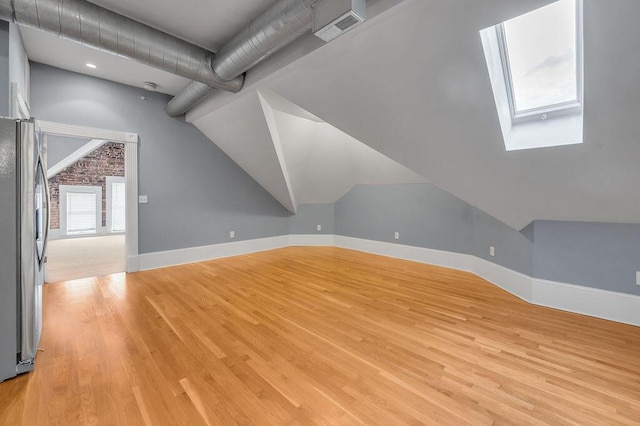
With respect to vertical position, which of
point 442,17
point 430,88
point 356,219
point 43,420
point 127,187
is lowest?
point 43,420

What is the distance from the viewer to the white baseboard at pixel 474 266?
8.53 ft

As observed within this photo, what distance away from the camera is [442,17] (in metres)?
1.78

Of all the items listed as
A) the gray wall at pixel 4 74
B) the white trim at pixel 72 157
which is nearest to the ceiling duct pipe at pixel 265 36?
the gray wall at pixel 4 74

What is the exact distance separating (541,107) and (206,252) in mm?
5086

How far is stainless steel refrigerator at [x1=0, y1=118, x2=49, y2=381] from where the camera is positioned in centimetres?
170

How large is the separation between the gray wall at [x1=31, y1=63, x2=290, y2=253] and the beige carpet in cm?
85

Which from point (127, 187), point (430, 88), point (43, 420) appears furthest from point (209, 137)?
point (43, 420)

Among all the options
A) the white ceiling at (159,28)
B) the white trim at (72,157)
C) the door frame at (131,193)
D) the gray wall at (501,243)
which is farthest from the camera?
the white trim at (72,157)

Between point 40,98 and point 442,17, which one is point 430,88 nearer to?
point 442,17

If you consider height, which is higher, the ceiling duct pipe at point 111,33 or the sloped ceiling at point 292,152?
the ceiling duct pipe at point 111,33

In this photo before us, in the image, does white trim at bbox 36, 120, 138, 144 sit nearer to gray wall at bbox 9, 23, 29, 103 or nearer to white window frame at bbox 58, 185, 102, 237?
gray wall at bbox 9, 23, 29, 103

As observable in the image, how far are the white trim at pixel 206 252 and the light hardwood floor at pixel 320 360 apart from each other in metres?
0.97

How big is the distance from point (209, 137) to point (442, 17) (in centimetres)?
419

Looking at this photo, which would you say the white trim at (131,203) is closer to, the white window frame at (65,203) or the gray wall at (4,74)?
the gray wall at (4,74)
